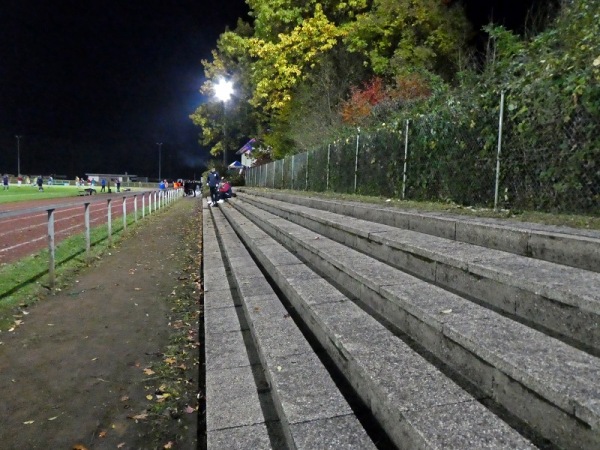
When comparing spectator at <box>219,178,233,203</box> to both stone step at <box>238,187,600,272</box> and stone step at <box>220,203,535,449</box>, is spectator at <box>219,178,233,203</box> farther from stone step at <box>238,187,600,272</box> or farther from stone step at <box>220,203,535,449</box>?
stone step at <box>220,203,535,449</box>

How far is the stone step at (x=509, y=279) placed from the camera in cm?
210

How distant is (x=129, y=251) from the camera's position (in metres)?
9.22

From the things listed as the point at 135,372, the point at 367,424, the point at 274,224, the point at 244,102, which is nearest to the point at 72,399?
the point at 135,372

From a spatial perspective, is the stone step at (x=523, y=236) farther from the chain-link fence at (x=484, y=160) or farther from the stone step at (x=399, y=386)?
the stone step at (x=399, y=386)

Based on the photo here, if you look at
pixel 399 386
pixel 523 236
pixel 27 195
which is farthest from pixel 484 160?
pixel 27 195

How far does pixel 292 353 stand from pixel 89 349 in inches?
87.7

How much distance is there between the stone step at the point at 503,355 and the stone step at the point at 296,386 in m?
0.64

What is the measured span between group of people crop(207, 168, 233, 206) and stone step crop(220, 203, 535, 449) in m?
16.6

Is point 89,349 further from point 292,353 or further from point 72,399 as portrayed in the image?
point 292,353

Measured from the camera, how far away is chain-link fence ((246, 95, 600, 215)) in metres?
4.62

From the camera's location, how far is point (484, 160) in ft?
20.5

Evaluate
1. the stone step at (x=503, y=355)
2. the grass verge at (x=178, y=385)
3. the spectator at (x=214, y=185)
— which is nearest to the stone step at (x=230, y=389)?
the grass verge at (x=178, y=385)

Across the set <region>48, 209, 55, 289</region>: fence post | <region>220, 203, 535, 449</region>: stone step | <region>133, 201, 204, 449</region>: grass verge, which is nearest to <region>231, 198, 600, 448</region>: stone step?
<region>220, 203, 535, 449</region>: stone step

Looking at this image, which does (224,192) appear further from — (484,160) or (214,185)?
(484,160)
